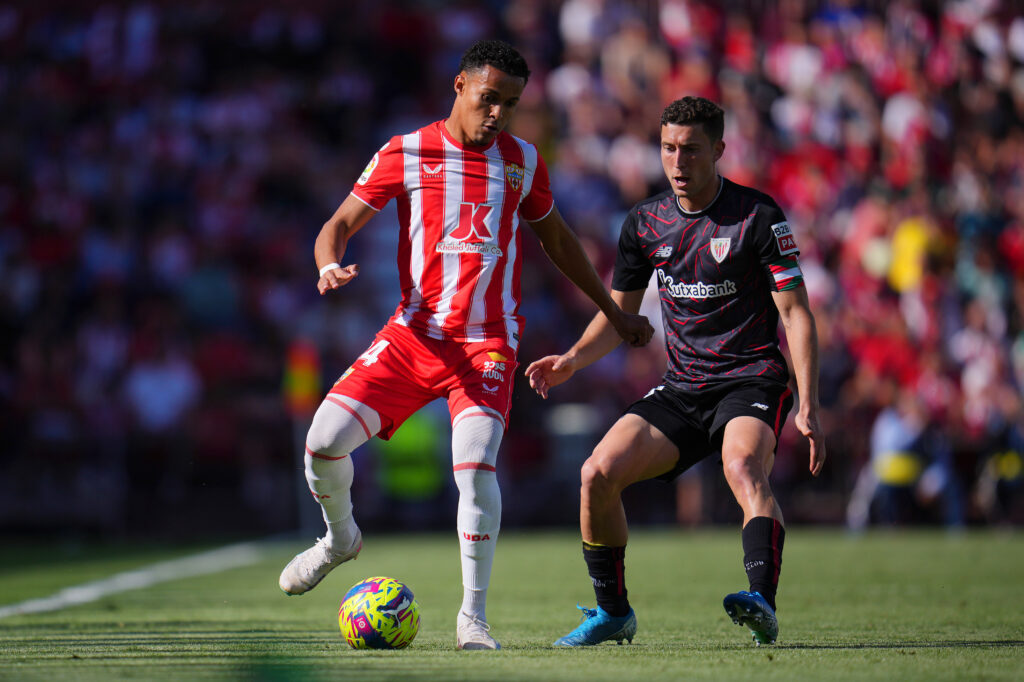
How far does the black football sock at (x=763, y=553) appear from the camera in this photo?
5.69m

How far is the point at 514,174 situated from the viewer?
6262 mm

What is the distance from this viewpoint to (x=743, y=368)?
20.4ft

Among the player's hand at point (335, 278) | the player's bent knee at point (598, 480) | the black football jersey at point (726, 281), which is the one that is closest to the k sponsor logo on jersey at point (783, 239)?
the black football jersey at point (726, 281)

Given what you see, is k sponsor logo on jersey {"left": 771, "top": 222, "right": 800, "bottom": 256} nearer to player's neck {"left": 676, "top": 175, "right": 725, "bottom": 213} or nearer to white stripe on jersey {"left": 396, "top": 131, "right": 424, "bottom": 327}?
player's neck {"left": 676, "top": 175, "right": 725, "bottom": 213}

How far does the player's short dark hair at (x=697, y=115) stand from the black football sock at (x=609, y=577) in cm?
200

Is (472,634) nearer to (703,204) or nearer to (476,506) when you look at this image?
(476,506)

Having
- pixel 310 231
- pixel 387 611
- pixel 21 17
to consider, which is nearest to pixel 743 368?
pixel 387 611

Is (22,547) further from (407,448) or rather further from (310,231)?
(310,231)

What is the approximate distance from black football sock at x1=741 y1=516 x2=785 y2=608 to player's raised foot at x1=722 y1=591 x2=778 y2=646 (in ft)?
0.24

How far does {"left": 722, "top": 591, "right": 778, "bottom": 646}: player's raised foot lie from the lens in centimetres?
538

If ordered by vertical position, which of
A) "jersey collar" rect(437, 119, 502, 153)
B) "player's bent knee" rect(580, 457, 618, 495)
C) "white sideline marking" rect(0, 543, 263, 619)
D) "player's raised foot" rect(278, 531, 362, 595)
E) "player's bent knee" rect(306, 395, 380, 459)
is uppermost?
"jersey collar" rect(437, 119, 502, 153)

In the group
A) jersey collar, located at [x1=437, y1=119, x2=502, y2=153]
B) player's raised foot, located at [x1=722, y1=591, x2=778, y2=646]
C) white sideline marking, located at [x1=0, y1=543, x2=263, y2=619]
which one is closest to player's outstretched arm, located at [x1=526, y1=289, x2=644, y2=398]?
jersey collar, located at [x1=437, y1=119, x2=502, y2=153]

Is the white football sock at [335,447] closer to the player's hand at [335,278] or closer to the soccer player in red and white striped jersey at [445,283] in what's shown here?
the soccer player in red and white striped jersey at [445,283]

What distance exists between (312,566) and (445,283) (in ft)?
4.92
